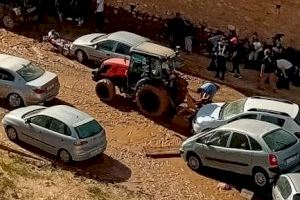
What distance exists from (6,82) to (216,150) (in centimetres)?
638

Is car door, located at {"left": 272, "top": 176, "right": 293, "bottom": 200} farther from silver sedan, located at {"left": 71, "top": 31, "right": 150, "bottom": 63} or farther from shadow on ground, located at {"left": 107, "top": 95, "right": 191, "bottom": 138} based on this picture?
silver sedan, located at {"left": 71, "top": 31, "right": 150, "bottom": 63}

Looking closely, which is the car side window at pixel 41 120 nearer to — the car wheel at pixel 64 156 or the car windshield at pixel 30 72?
the car wheel at pixel 64 156

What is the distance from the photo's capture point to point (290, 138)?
18.1m

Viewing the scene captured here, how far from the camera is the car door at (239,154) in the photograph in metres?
17.7

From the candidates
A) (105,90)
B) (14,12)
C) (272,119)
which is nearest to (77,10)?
(14,12)

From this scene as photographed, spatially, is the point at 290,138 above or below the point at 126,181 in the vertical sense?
above

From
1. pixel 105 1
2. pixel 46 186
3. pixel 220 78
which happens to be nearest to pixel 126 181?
pixel 46 186

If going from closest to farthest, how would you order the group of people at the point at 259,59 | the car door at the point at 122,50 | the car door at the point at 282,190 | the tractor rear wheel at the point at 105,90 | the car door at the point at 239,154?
the car door at the point at 282,190 → the car door at the point at 239,154 → the tractor rear wheel at the point at 105,90 → the car door at the point at 122,50 → the group of people at the point at 259,59

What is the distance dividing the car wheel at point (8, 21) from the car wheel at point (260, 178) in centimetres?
1204

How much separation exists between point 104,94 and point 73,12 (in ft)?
20.8

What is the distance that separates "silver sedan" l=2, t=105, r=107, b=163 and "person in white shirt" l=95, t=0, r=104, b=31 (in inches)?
336

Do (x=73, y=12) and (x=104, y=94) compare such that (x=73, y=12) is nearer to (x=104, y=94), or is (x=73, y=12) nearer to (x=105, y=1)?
(x=105, y=1)

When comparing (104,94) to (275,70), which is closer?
(104,94)

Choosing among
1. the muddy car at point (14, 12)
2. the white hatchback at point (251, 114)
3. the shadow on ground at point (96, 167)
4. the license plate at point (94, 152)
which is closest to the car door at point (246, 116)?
the white hatchback at point (251, 114)
